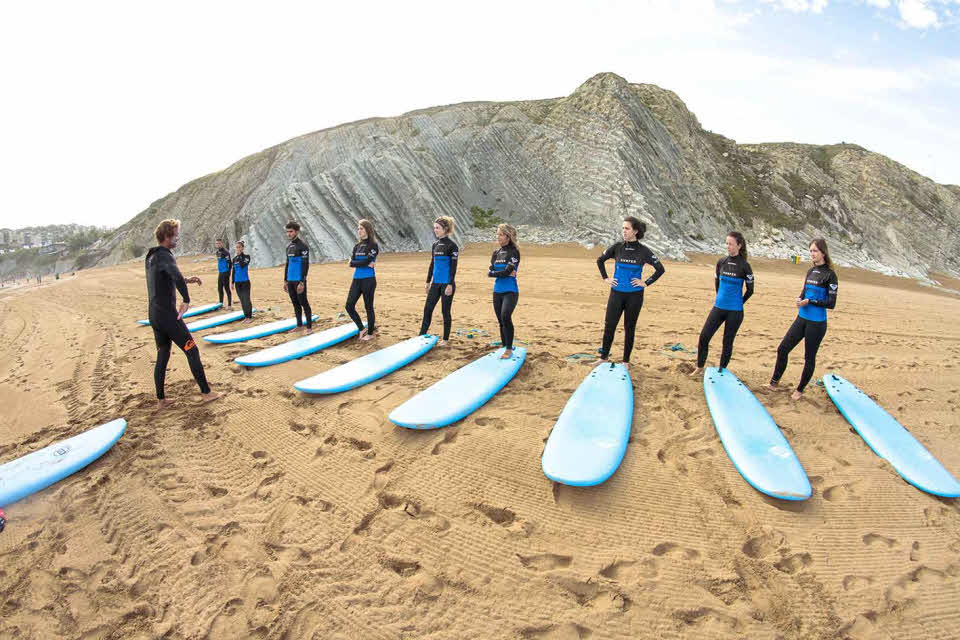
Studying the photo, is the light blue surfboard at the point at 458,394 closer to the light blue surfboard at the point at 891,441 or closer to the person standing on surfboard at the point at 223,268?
→ the light blue surfboard at the point at 891,441

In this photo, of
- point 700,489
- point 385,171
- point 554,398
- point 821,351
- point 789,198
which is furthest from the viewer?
point 789,198

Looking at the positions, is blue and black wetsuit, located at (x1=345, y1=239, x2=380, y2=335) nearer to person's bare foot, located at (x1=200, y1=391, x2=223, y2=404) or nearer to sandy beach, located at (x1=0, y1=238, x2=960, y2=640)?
sandy beach, located at (x1=0, y1=238, x2=960, y2=640)

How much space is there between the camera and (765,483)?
3.14 meters

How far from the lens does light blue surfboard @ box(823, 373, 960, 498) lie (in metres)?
3.34

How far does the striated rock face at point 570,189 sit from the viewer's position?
21.7 m

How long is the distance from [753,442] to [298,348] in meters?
5.33

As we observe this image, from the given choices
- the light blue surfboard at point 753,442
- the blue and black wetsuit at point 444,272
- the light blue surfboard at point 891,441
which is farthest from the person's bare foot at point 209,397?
the light blue surfboard at point 891,441

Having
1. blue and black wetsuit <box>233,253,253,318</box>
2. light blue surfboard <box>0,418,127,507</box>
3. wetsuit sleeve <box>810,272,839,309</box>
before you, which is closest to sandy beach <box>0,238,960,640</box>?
light blue surfboard <box>0,418,127,507</box>

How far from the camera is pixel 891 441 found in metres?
3.87

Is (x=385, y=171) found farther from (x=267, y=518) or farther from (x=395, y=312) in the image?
(x=267, y=518)

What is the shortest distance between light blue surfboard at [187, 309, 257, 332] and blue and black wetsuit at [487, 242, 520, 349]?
5.69 meters

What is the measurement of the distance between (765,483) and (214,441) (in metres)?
4.44

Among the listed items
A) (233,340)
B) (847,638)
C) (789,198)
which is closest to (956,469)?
(847,638)

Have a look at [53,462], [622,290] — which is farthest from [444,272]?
[53,462]
